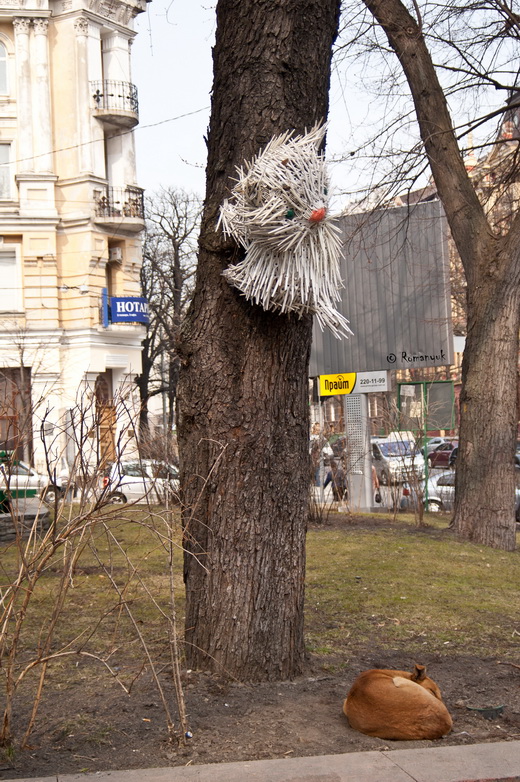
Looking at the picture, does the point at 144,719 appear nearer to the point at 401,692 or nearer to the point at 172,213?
the point at 401,692

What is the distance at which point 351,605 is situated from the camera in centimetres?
729

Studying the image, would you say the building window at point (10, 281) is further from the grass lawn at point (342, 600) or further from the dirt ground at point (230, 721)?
the dirt ground at point (230, 721)

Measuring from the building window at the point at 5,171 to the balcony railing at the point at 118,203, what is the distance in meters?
2.93

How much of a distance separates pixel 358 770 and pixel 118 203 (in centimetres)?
2859

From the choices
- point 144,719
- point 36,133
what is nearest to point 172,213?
point 36,133

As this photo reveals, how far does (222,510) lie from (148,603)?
239 centimetres

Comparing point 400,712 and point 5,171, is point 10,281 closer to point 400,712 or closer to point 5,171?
point 5,171

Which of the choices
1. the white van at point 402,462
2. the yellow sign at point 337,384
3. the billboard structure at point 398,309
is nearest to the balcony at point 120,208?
the billboard structure at point 398,309

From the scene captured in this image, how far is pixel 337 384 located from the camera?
1781 cm

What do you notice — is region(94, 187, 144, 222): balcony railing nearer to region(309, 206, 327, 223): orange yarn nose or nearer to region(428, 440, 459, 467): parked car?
region(428, 440, 459, 467): parked car

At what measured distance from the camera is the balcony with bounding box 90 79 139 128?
3041cm

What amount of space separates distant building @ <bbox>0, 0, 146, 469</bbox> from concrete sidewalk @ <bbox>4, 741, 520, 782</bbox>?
25.4 meters

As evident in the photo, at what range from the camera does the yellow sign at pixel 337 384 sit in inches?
690

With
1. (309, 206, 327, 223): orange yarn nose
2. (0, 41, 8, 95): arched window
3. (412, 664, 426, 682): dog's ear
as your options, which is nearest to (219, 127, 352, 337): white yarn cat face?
(309, 206, 327, 223): orange yarn nose
